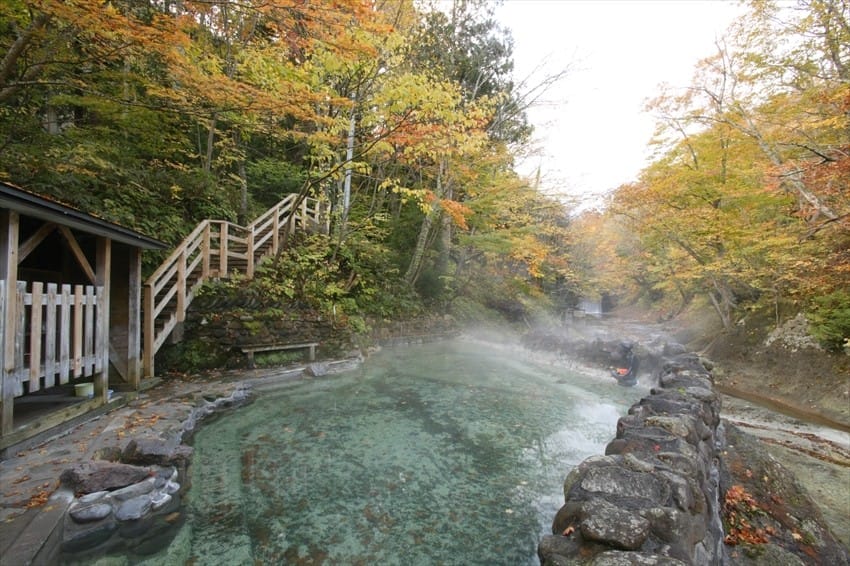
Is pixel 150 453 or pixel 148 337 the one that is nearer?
pixel 150 453

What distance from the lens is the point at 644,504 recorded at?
2.74 meters

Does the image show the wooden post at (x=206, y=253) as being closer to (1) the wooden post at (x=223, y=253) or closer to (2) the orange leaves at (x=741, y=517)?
(1) the wooden post at (x=223, y=253)

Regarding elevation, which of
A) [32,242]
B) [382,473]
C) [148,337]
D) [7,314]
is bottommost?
[382,473]

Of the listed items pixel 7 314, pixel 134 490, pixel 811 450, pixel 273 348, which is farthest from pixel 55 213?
pixel 811 450

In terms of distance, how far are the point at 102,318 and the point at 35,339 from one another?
3.67 feet

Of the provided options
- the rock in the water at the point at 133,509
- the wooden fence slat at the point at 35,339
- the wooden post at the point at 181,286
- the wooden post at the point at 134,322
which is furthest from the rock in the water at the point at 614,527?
the wooden post at the point at 181,286

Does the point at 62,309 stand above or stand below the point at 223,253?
below

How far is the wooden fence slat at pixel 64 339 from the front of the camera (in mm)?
4324

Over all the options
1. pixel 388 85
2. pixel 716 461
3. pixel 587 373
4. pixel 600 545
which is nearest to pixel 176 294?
pixel 388 85

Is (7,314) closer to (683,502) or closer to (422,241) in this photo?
(683,502)

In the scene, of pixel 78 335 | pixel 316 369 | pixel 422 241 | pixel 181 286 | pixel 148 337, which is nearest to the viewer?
pixel 78 335

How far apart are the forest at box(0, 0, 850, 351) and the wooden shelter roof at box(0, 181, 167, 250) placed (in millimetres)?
2006

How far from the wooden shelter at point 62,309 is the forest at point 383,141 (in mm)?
1770

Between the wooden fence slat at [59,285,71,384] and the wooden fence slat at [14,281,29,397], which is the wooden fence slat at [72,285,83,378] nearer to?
the wooden fence slat at [59,285,71,384]
